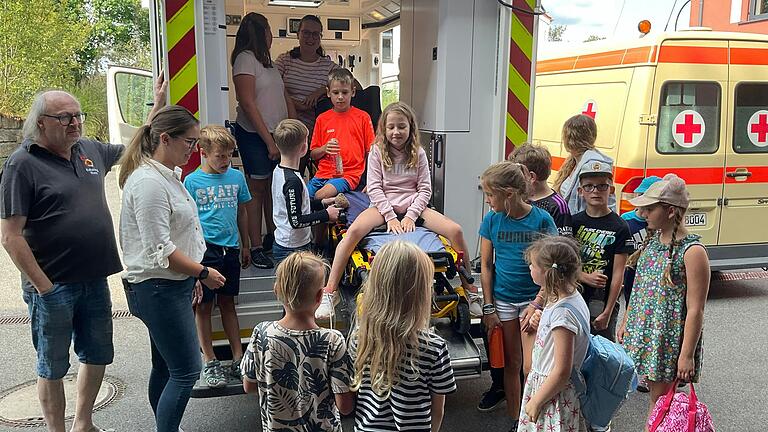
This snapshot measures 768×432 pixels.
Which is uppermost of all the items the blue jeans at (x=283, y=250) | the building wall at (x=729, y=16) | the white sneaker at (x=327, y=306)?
the building wall at (x=729, y=16)

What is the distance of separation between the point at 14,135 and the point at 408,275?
13316 millimetres

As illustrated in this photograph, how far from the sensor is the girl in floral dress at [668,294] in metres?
2.88

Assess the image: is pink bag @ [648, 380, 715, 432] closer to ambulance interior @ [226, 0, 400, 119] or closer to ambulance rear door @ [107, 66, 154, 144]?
ambulance interior @ [226, 0, 400, 119]

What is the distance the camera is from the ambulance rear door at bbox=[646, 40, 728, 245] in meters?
6.08

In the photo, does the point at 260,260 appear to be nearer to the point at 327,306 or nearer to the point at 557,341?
the point at 327,306

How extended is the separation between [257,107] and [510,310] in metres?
2.40

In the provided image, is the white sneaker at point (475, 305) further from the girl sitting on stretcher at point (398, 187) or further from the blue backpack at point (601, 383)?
the blue backpack at point (601, 383)

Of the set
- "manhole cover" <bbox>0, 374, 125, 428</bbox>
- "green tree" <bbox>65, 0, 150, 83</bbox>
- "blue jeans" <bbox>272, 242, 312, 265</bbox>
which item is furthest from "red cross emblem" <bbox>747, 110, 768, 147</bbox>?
"green tree" <bbox>65, 0, 150, 83</bbox>

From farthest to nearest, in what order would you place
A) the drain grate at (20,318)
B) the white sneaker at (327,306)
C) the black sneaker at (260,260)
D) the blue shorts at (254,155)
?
the drain grate at (20,318) → the blue shorts at (254,155) → the black sneaker at (260,260) → the white sneaker at (327,306)

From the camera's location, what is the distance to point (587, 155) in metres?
3.94

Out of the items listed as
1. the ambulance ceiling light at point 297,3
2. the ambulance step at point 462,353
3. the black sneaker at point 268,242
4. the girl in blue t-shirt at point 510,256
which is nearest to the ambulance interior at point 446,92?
the ambulance step at point 462,353

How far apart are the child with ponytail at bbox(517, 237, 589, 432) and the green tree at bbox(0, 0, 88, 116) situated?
44.5 ft

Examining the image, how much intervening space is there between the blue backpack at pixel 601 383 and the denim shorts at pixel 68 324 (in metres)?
2.44

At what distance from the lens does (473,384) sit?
435cm
